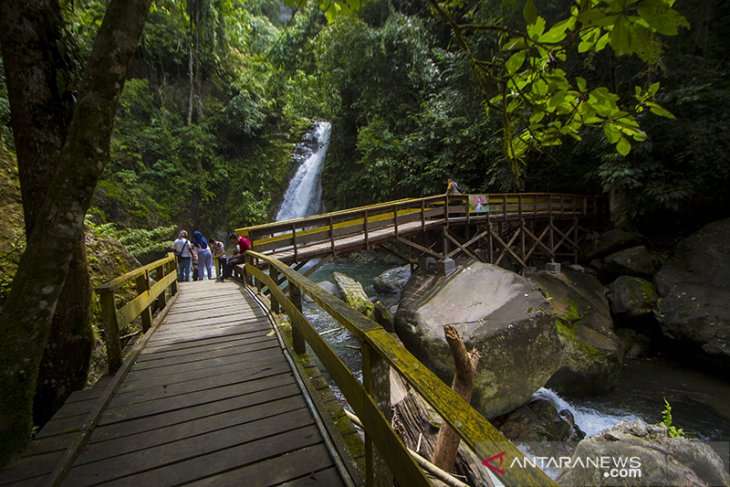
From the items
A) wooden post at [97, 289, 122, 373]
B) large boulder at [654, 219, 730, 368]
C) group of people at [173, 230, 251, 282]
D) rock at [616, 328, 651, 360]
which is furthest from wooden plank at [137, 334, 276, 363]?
large boulder at [654, 219, 730, 368]

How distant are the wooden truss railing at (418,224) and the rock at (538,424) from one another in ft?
16.2

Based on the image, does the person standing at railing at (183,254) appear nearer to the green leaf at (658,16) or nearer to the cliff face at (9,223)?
the cliff face at (9,223)

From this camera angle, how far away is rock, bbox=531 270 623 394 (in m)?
7.30

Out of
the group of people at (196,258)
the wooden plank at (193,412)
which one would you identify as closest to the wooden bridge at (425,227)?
the group of people at (196,258)

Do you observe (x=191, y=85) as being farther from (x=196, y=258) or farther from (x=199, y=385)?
(x=199, y=385)

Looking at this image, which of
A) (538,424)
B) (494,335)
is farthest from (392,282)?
(538,424)

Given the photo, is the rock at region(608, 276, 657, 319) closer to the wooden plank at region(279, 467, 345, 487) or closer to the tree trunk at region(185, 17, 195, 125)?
the wooden plank at region(279, 467, 345, 487)

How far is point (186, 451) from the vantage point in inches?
83.3

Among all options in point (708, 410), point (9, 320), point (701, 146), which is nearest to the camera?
point (9, 320)

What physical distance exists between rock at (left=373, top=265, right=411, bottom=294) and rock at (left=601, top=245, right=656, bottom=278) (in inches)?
304

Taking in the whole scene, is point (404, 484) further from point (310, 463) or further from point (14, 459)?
point (14, 459)

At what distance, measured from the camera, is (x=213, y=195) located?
19172mm

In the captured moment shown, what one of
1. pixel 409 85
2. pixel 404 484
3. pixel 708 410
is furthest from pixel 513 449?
pixel 409 85

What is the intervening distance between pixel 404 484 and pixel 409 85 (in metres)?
20.0
